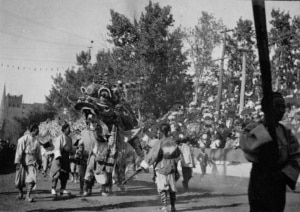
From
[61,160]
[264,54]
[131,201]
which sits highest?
[264,54]

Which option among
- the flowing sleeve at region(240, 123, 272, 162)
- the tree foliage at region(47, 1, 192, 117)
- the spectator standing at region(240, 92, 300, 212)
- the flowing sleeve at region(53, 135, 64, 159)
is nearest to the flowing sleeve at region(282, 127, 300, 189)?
the spectator standing at region(240, 92, 300, 212)

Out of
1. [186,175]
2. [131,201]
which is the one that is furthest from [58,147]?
[186,175]

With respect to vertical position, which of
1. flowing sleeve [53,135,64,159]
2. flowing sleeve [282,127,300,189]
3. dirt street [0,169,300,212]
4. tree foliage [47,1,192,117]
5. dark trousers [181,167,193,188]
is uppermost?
tree foliage [47,1,192,117]

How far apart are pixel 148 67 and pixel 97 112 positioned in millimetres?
10409

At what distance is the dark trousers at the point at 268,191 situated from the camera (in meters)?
4.03

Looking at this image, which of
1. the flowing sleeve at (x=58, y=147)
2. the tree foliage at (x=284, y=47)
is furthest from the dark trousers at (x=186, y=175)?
the tree foliage at (x=284, y=47)

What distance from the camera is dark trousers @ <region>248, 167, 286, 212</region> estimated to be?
4.03m

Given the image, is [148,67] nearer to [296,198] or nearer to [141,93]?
[141,93]

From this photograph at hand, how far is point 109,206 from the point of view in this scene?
885cm

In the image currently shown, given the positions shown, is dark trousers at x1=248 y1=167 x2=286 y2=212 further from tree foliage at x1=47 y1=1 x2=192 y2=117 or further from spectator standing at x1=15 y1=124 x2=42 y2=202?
tree foliage at x1=47 y1=1 x2=192 y2=117

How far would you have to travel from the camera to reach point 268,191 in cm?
404

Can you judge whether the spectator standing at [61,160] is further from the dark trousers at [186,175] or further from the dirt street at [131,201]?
the dark trousers at [186,175]

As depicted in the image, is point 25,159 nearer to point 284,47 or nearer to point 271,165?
point 271,165

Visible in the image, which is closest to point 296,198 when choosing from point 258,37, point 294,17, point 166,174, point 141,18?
point 166,174
